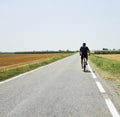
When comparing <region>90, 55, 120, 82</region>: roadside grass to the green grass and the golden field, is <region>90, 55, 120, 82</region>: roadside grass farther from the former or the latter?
the golden field

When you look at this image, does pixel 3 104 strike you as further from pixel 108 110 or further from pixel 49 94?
pixel 108 110

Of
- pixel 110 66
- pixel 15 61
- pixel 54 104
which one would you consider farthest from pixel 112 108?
pixel 15 61

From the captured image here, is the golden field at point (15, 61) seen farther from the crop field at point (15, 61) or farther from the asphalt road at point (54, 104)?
the asphalt road at point (54, 104)

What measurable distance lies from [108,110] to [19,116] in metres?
2.20

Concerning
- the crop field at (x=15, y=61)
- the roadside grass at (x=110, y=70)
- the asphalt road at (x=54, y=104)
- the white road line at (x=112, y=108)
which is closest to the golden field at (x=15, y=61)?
the crop field at (x=15, y=61)

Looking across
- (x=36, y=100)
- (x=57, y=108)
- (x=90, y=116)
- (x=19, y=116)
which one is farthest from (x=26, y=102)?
(x=90, y=116)

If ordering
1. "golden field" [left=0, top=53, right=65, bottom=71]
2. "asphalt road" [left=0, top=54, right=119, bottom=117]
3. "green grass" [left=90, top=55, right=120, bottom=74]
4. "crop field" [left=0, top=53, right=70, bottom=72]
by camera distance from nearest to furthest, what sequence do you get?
"asphalt road" [left=0, top=54, right=119, bottom=117] < "green grass" [left=90, top=55, right=120, bottom=74] < "crop field" [left=0, top=53, right=70, bottom=72] < "golden field" [left=0, top=53, right=65, bottom=71]

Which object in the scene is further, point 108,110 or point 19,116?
point 108,110

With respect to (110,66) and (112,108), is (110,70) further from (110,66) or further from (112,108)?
(112,108)

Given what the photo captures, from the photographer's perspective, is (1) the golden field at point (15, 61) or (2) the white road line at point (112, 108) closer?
(2) the white road line at point (112, 108)

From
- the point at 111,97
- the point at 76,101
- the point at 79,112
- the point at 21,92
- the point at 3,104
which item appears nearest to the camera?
the point at 79,112

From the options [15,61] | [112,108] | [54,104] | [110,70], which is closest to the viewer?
[112,108]

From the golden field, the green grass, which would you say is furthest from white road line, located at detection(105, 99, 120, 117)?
the golden field

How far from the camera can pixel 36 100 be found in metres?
8.09
